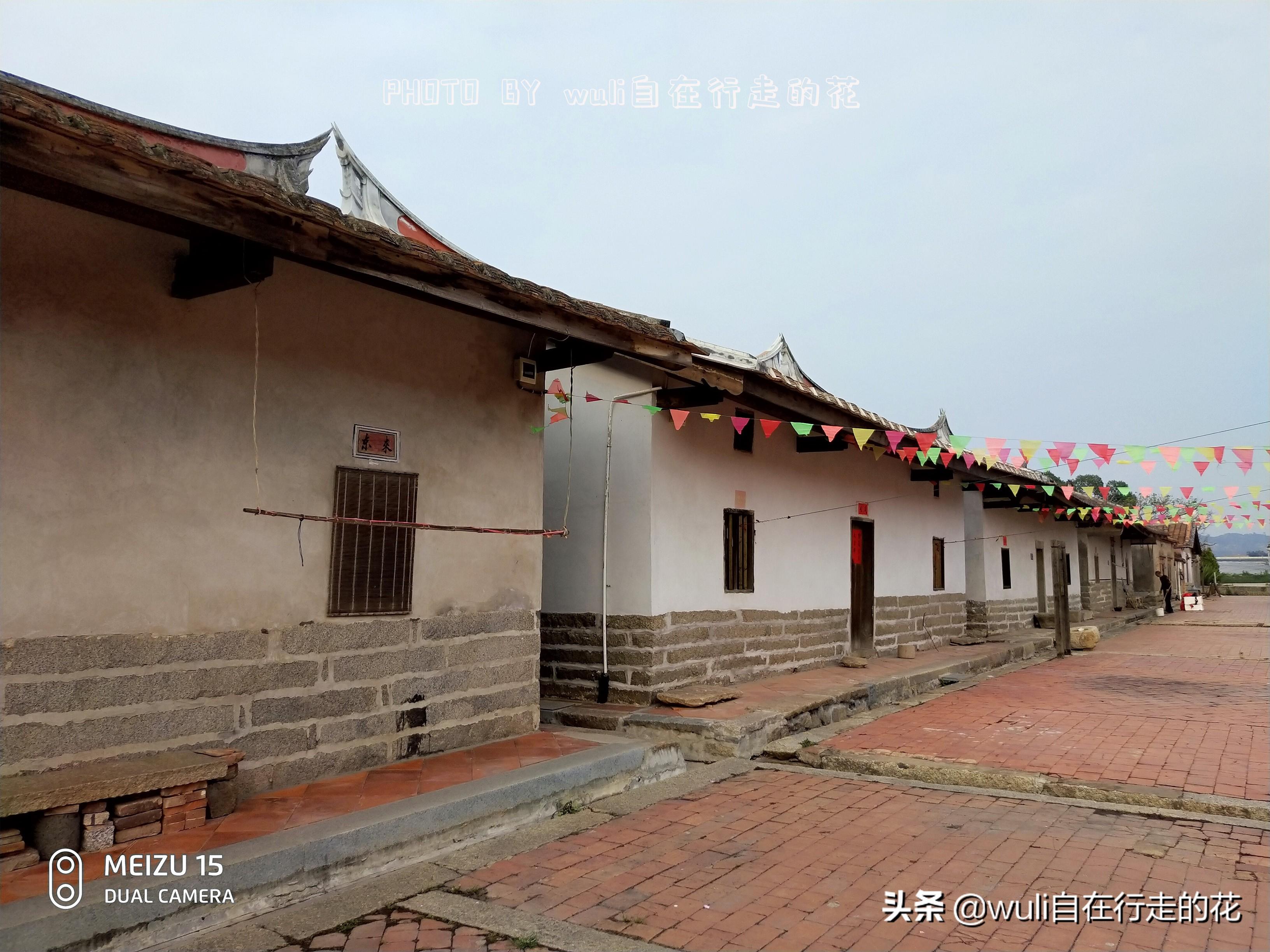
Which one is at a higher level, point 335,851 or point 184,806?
point 184,806

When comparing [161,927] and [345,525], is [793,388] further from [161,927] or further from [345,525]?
[161,927]

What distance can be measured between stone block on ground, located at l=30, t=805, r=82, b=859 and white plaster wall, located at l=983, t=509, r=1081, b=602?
55.4 feet

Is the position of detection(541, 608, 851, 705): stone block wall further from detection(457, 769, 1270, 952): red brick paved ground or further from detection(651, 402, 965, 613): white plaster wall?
detection(457, 769, 1270, 952): red brick paved ground

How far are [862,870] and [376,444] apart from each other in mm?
3871

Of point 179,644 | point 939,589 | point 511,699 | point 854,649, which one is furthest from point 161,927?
point 939,589

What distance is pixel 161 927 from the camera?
3.54m

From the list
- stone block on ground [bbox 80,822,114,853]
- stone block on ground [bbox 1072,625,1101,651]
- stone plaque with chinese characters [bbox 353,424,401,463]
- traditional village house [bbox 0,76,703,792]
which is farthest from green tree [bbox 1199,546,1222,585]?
stone block on ground [bbox 80,822,114,853]

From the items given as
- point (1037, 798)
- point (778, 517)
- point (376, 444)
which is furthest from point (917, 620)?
point (376, 444)

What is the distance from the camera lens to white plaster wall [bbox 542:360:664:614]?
854 cm

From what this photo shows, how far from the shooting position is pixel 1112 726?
829 centimetres

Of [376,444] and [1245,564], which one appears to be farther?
[1245,564]

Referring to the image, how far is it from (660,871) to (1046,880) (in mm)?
1905

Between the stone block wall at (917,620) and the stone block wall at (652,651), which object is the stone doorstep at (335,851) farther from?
the stone block wall at (917,620)

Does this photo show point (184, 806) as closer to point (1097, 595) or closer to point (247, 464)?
point (247, 464)
